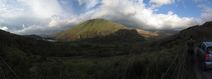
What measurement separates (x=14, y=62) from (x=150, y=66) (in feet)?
33.0

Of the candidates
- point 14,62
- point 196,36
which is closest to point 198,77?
point 14,62

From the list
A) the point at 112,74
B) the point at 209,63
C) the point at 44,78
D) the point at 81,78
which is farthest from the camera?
the point at 209,63

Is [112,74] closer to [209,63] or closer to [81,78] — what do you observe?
[81,78]

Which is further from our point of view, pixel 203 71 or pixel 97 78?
pixel 203 71

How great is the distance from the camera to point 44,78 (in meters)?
13.0

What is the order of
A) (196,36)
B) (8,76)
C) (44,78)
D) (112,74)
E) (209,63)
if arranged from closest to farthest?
(8,76), (44,78), (112,74), (209,63), (196,36)

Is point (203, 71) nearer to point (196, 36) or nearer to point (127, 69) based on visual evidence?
point (127, 69)

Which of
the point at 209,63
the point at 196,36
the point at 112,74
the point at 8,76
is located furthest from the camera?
the point at 196,36

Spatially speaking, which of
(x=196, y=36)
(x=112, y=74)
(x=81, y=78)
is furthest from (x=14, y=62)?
(x=196, y=36)

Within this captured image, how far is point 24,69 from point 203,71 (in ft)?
34.1

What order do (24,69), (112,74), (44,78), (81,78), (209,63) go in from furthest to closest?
(24,69)
(209,63)
(81,78)
(112,74)
(44,78)

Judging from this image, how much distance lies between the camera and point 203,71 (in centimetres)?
1612

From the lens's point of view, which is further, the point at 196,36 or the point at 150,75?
the point at 196,36

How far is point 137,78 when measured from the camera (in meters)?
13.0
